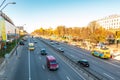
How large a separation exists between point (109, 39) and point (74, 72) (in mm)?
79025

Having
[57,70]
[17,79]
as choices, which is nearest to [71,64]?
[57,70]

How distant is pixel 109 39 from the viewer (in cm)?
10638

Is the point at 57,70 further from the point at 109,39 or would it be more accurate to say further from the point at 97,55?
the point at 109,39

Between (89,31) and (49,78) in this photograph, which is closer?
(49,78)

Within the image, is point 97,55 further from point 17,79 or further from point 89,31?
point 89,31

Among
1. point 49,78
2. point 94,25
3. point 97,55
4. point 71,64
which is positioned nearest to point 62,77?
point 49,78

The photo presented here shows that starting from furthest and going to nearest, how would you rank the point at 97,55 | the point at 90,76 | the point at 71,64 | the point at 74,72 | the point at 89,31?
the point at 89,31 → the point at 97,55 → the point at 71,64 → the point at 74,72 → the point at 90,76

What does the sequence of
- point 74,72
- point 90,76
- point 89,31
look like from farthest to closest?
point 89,31 → point 74,72 → point 90,76

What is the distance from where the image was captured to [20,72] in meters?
32.5

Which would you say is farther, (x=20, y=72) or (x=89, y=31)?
(x=89, y=31)

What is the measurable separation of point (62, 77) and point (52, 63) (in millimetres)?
5176

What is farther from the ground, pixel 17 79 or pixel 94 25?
pixel 94 25

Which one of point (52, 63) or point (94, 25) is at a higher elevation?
point (94, 25)

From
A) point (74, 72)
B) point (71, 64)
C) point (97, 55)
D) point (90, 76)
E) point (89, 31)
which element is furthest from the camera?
point (89, 31)
